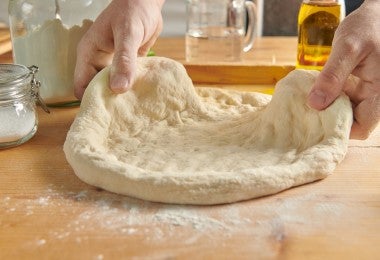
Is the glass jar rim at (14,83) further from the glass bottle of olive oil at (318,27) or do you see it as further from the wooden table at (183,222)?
the glass bottle of olive oil at (318,27)

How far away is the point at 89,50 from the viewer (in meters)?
1.30

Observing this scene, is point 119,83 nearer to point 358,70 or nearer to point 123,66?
point 123,66

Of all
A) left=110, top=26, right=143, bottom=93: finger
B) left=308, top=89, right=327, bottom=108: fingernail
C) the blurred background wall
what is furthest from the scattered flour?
the blurred background wall

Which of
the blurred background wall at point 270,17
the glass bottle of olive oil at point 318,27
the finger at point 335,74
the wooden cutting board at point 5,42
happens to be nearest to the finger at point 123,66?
the finger at point 335,74

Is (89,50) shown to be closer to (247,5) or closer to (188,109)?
(188,109)

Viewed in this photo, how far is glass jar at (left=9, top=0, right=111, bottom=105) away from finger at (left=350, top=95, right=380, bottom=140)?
2.30 ft

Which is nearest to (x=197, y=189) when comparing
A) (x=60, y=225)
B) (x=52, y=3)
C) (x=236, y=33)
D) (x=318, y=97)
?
(x=60, y=225)

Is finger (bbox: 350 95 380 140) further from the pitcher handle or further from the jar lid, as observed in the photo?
the pitcher handle

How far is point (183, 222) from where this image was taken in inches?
33.2

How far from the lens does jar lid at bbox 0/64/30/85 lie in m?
1.09

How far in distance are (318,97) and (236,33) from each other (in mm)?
894

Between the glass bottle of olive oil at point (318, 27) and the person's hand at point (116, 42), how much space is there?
415 millimetres

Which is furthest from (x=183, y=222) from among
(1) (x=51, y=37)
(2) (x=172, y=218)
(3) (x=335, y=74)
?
(1) (x=51, y=37)

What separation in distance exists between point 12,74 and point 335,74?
65 cm
